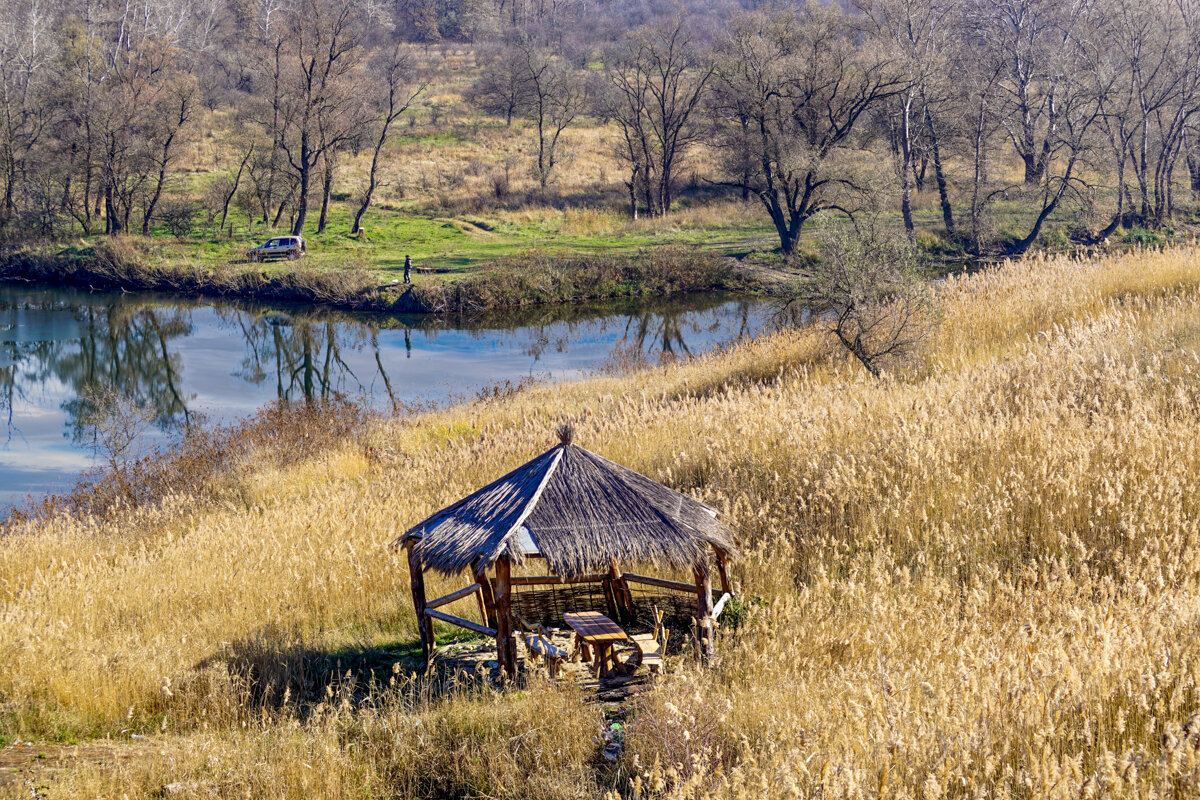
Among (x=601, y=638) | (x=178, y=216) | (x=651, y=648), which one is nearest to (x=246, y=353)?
(x=178, y=216)

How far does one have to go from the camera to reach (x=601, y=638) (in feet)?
23.4

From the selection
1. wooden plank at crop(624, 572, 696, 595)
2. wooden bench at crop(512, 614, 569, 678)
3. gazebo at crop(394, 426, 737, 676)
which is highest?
gazebo at crop(394, 426, 737, 676)

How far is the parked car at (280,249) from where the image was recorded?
45125mm

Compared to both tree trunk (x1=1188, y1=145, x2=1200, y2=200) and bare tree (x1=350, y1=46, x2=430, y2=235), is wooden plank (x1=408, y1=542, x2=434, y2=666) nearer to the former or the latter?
bare tree (x1=350, y1=46, x2=430, y2=235)

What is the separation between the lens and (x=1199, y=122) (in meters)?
45.3

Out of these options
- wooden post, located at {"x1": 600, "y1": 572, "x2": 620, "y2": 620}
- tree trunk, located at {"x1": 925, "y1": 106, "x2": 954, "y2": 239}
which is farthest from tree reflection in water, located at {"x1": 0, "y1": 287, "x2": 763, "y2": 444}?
wooden post, located at {"x1": 600, "y1": 572, "x2": 620, "y2": 620}

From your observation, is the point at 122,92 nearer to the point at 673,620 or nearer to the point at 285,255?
the point at 285,255

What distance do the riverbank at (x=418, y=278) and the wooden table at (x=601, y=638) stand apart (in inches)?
1264

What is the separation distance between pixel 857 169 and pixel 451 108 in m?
48.2

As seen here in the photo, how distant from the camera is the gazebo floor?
21.7ft

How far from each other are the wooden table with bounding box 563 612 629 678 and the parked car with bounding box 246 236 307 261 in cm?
4087

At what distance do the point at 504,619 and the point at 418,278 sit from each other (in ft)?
114

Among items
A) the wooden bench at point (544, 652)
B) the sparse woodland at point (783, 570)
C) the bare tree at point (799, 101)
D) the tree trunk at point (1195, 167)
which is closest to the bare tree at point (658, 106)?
the bare tree at point (799, 101)

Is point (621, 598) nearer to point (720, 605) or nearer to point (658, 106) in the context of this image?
point (720, 605)
